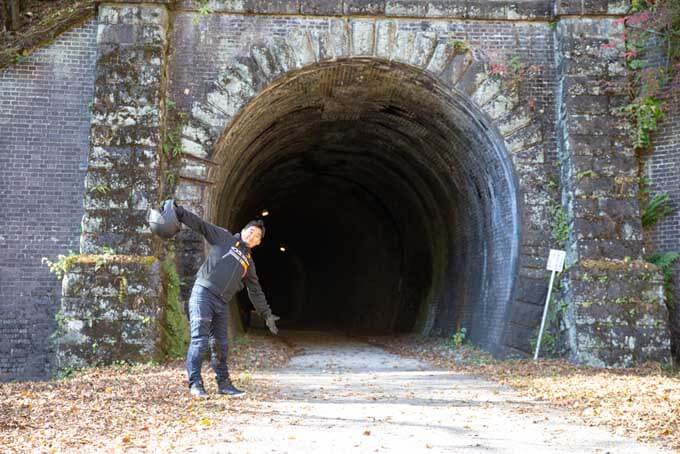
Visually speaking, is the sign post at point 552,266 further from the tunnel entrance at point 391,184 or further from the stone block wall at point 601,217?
the tunnel entrance at point 391,184

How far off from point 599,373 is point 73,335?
7.35 m

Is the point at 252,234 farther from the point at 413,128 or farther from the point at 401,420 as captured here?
the point at 413,128

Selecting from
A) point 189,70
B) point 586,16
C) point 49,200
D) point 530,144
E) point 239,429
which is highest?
point 586,16

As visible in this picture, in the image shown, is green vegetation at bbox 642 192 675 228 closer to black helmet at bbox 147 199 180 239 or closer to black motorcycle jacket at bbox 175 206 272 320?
black motorcycle jacket at bbox 175 206 272 320

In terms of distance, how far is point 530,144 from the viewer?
12.1 metres

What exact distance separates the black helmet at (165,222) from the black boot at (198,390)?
5.18ft

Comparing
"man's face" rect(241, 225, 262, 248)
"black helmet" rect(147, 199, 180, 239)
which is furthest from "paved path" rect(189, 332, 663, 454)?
"black helmet" rect(147, 199, 180, 239)

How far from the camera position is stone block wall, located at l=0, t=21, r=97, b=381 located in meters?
11.4

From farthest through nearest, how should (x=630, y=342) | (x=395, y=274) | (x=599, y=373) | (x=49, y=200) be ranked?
1. (x=395, y=274)
2. (x=49, y=200)
3. (x=630, y=342)
4. (x=599, y=373)

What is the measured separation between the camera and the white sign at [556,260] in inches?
446

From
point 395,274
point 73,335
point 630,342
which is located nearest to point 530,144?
point 630,342

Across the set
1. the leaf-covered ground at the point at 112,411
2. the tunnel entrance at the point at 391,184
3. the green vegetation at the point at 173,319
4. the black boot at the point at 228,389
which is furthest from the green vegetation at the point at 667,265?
the green vegetation at the point at 173,319

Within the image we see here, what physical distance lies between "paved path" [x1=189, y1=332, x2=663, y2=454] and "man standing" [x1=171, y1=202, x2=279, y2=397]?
0.73 meters

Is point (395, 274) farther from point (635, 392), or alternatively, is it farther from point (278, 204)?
point (635, 392)
